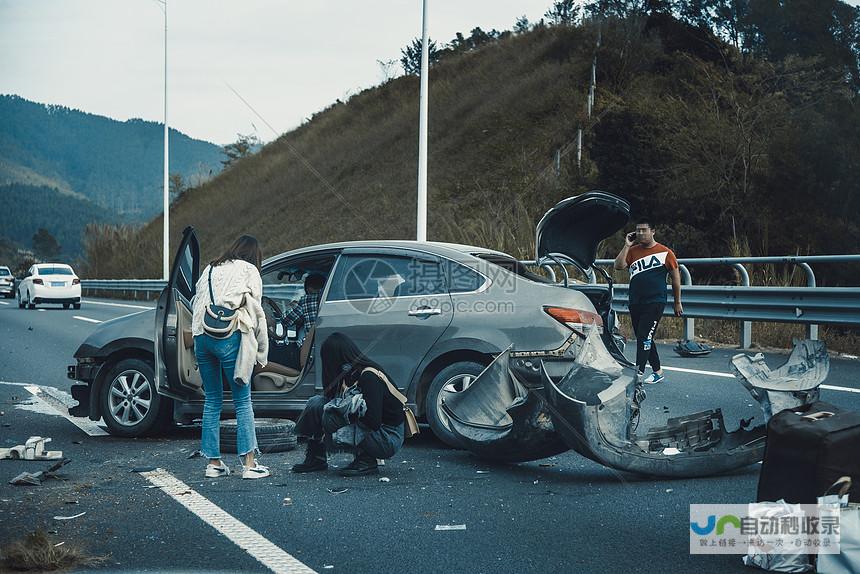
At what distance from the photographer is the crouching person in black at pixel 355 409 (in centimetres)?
705

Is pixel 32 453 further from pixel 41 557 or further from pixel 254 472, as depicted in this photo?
pixel 41 557

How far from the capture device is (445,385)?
7.97 meters

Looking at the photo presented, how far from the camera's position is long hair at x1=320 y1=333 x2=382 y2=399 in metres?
7.06

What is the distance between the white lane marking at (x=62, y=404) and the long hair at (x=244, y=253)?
2703 mm

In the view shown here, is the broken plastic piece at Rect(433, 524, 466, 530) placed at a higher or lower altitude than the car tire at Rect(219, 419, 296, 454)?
lower

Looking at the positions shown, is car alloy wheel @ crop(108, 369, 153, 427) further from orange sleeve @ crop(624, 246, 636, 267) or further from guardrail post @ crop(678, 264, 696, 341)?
guardrail post @ crop(678, 264, 696, 341)

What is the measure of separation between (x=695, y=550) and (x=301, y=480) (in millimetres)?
2914

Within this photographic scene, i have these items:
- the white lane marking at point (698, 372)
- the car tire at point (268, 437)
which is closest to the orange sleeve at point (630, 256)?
the white lane marking at point (698, 372)

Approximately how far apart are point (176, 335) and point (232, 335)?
33.3 inches

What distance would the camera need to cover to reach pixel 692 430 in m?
7.26

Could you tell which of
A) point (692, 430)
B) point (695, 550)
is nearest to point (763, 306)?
point (692, 430)

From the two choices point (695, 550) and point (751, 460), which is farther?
point (751, 460)

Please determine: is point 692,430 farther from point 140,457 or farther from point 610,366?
point 140,457

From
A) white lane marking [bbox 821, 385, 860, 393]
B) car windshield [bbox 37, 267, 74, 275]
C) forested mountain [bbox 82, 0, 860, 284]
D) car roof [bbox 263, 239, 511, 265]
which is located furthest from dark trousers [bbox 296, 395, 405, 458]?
car windshield [bbox 37, 267, 74, 275]
